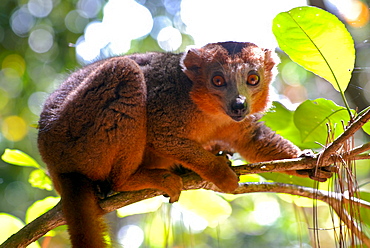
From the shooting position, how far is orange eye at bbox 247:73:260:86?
142 inches

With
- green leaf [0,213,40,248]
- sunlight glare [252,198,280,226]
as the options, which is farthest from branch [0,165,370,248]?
sunlight glare [252,198,280,226]

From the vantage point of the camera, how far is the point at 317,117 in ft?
9.16

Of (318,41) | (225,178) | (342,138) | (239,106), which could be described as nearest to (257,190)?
(225,178)

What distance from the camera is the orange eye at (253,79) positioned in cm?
361

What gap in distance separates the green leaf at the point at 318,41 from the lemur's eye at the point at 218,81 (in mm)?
1047

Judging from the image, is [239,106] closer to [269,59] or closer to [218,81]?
[218,81]

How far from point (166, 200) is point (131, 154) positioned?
750 millimetres

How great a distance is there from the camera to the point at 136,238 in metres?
4.22

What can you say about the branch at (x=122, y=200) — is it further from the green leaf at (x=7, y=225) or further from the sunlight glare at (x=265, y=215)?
the sunlight glare at (x=265, y=215)

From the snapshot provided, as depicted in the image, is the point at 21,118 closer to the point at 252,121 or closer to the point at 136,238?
the point at 136,238

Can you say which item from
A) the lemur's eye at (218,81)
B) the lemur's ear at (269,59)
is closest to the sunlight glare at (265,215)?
the lemur's ear at (269,59)

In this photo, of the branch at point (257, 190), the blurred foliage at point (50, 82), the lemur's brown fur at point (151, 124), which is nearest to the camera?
the branch at point (257, 190)

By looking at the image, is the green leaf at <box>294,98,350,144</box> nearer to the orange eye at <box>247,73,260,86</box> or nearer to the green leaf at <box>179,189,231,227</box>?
the orange eye at <box>247,73,260,86</box>

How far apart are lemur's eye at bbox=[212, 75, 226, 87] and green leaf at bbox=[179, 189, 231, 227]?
1041 mm
